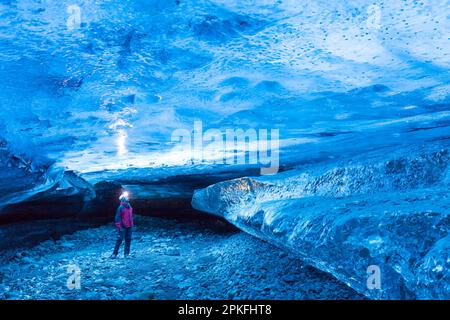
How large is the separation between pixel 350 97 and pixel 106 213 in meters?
11.3

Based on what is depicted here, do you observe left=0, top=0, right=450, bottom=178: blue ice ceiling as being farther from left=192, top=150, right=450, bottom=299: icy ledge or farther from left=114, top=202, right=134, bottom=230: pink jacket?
left=114, top=202, right=134, bottom=230: pink jacket

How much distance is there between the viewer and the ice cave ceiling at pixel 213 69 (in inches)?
95.8

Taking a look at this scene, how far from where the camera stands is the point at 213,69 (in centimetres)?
329

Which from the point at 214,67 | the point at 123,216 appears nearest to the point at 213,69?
the point at 214,67

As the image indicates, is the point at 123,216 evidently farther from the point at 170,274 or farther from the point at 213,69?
the point at 213,69

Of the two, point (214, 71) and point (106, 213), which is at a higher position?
point (214, 71)

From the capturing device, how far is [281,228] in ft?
12.4

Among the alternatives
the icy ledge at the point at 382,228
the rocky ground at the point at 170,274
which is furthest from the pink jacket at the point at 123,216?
the icy ledge at the point at 382,228

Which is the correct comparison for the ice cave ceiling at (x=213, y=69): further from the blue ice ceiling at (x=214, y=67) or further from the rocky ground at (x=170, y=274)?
the rocky ground at (x=170, y=274)

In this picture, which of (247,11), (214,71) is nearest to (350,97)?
(214,71)

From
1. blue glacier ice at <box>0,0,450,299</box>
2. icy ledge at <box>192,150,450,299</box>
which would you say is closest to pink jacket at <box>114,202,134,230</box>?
blue glacier ice at <box>0,0,450,299</box>

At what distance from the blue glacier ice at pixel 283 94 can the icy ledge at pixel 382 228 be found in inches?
0.5

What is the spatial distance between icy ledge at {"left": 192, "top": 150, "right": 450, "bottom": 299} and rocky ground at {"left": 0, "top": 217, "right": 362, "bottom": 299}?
0.49 meters

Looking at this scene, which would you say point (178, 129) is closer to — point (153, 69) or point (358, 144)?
point (153, 69)
